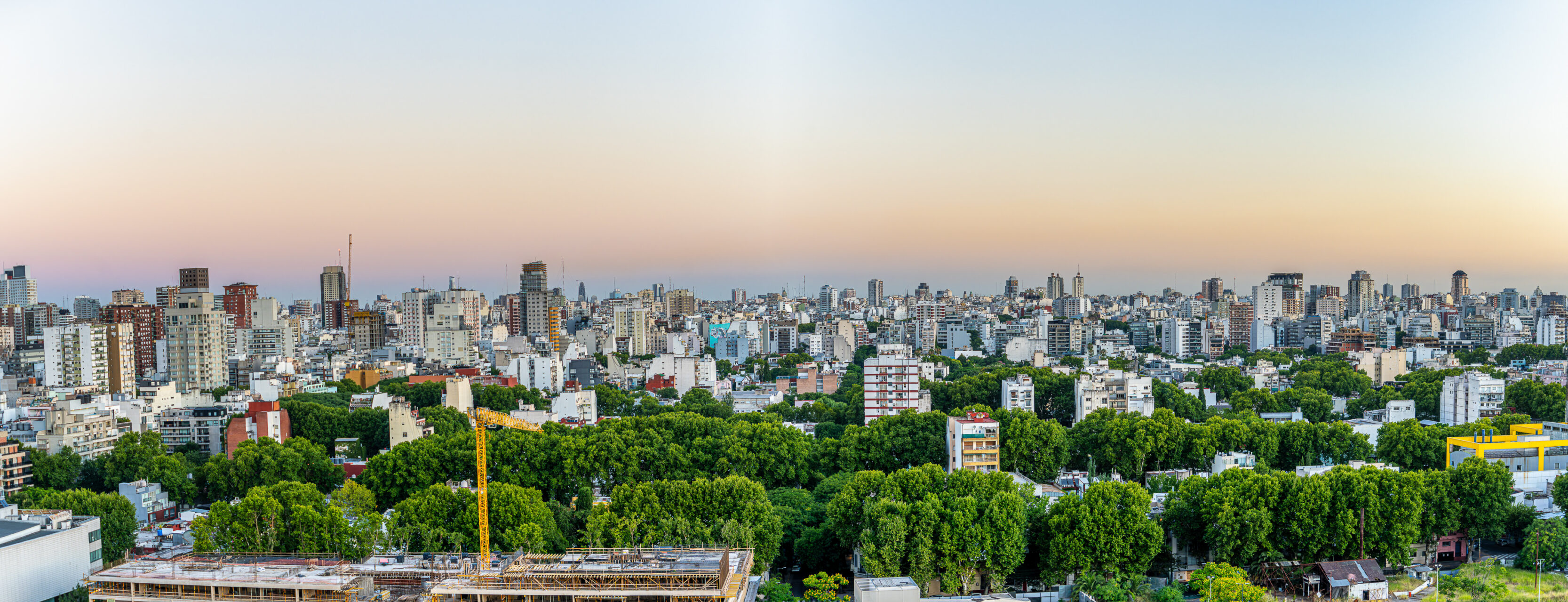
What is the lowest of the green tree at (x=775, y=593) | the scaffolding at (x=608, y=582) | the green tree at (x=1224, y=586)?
the green tree at (x=775, y=593)

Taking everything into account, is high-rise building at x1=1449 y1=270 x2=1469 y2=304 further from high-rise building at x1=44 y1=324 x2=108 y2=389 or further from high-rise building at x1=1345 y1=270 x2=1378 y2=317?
high-rise building at x1=44 y1=324 x2=108 y2=389

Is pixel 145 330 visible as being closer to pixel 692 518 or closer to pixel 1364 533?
pixel 692 518

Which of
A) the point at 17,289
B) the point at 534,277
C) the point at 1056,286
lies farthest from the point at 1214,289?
the point at 17,289

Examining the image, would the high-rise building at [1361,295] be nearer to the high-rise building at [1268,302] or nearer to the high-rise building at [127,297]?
the high-rise building at [1268,302]

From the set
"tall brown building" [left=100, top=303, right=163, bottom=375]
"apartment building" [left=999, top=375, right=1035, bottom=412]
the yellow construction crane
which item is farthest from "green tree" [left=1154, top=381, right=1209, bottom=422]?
"tall brown building" [left=100, top=303, right=163, bottom=375]

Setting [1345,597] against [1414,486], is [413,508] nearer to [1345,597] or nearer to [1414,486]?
[1345,597]

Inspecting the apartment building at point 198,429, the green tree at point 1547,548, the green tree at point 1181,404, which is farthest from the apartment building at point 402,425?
the green tree at point 1547,548

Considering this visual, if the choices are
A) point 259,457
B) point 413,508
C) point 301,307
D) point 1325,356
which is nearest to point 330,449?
point 259,457
